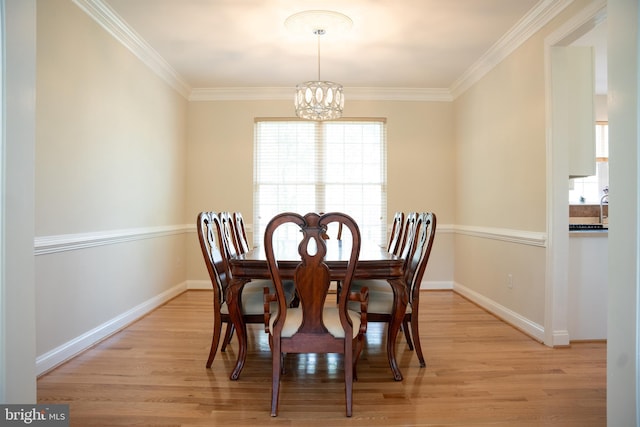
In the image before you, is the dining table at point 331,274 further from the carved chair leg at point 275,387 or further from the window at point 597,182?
the window at point 597,182

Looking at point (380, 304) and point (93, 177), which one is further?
point (93, 177)

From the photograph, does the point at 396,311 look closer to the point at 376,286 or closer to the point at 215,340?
the point at 376,286

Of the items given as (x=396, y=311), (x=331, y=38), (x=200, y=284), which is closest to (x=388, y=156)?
(x=331, y=38)

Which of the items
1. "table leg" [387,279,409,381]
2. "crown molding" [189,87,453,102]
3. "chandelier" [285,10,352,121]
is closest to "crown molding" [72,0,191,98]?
"crown molding" [189,87,453,102]

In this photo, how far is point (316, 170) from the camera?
5.58 m

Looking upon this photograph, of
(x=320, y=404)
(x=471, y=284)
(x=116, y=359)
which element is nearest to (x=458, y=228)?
(x=471, y=284)

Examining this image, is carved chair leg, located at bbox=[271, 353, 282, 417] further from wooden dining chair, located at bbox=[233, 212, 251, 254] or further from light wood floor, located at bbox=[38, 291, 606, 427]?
wooden dining chair, located at bbox=[233, 212, 251, 254]

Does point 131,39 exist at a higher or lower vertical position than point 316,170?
higher

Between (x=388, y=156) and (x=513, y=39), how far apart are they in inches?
83.8

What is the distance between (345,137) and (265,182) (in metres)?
1.24

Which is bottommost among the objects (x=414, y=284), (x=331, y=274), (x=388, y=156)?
(x=414, y=284)

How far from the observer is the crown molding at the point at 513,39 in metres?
3.21

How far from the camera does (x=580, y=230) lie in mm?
3316

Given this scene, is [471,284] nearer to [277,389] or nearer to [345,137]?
[345,137]
